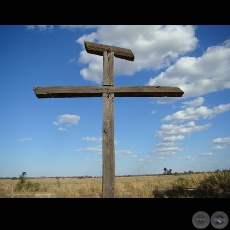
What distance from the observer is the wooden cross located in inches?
171

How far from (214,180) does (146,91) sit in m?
8.83

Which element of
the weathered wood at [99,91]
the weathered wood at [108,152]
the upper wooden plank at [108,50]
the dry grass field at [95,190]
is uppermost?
the upper wooden plank at [108,50]

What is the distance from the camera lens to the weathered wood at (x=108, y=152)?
4.31 metres

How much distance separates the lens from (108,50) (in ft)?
15.8

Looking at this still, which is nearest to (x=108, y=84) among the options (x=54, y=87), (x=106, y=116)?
(x=106, y=116)
